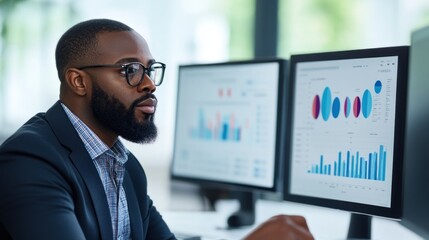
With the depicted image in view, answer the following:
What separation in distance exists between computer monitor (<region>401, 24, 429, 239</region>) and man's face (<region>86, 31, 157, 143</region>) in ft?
2.05

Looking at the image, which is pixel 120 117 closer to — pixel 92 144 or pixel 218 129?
pixel 92 144

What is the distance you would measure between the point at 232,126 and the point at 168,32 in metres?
1.88

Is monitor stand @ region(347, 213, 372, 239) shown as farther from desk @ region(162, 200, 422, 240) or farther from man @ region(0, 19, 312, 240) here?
man @ region(0, 19, 312, 240)

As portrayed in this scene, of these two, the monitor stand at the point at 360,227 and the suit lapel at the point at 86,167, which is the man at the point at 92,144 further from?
the monitor stand at the point at 360,227

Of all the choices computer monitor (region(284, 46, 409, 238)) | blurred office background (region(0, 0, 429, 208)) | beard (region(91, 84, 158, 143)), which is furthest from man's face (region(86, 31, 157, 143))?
blurred office background (region(0, 0, 429, 208))

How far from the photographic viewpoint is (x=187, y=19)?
3715 mm

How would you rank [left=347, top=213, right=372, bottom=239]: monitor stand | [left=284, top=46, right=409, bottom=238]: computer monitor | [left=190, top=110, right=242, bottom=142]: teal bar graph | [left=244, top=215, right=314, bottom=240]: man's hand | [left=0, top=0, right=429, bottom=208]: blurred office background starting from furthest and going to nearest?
[left=0, top=0, right=429, bottom=208]: blurred office background < [left=190, top=110, right=242, bottom=142]: teal bar graph < [left=347, top=213, right=372, bottom=239]: monitor stand < [left=284, top=46, right=409, bottom=238]: computer monitor < [left=244, top=215, right=314, bottom=240]: man's hand

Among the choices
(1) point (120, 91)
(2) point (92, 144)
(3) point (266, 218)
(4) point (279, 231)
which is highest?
(1) point (120, 91)

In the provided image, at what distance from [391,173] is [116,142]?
66 centimetres

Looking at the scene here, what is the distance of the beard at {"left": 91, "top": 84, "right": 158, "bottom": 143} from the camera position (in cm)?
135

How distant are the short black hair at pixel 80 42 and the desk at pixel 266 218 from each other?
2.27 ft

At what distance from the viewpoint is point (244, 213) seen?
6.47 ft

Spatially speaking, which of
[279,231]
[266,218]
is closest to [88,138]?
[279,231]

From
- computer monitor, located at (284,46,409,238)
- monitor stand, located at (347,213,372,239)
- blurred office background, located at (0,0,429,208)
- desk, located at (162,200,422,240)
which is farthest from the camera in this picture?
blurred office background, located at (0,0,429,208)
